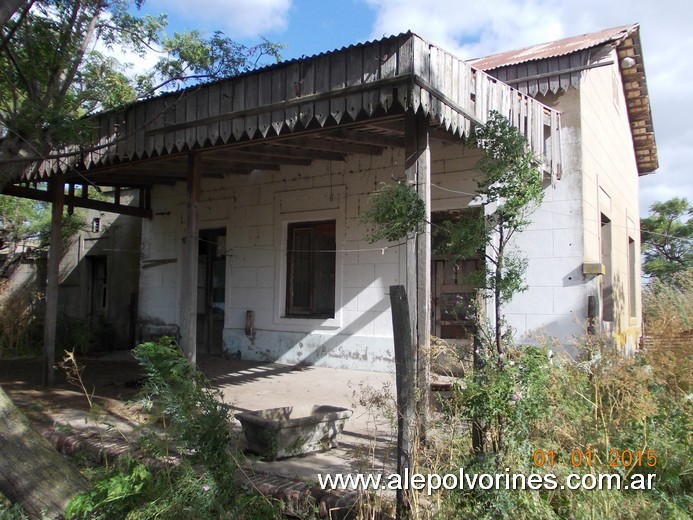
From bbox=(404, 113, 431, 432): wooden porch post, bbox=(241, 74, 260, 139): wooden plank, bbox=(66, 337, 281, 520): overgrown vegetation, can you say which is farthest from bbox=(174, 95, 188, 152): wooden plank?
bbox=(66, 337, 281, 520): overgrown vegetation

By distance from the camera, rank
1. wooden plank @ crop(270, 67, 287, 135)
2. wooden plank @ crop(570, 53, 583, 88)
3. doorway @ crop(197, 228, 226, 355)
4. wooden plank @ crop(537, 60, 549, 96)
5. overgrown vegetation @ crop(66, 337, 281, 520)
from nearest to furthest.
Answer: overgrown vegetation @ crop(66, 337, 281, 520) → wooden plank @ crop(270, 67, 287, 135) → wooden plank @ crop(570, 53, 583, 88) → wooden plank @ crop(537, 60, 549, 96) → doorway @ crop(197, 228, 226, 355)

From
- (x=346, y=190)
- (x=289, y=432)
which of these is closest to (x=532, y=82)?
(x=346, y=190)

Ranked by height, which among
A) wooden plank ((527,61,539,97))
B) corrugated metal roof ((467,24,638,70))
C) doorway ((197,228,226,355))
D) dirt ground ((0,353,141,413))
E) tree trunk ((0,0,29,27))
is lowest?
dirt ground ((0,353,141,413))

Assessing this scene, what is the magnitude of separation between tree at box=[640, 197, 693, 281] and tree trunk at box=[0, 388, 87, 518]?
19.3 m

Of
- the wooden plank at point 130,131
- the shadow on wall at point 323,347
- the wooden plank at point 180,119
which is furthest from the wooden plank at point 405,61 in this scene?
the shadow on wall at point 323,347

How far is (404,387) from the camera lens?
313 cm

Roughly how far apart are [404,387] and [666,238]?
63.8ft

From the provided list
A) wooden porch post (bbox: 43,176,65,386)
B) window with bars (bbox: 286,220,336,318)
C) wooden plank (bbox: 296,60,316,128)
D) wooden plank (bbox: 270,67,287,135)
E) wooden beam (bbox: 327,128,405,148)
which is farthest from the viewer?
window with bars (bbox: 286,220,336,318)

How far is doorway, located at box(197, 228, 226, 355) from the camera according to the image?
1052 centimetres

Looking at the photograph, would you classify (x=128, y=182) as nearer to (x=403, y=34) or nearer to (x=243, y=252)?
(x=243, y=252)

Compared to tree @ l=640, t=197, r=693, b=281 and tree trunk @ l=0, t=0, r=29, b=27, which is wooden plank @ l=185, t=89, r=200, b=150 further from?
tree @ l=640, t=197, r=693, b=281

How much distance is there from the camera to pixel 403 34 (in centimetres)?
440

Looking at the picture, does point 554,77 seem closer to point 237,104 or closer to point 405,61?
point 405,61

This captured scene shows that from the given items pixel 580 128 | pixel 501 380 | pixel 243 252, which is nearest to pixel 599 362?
pixel 501 380
